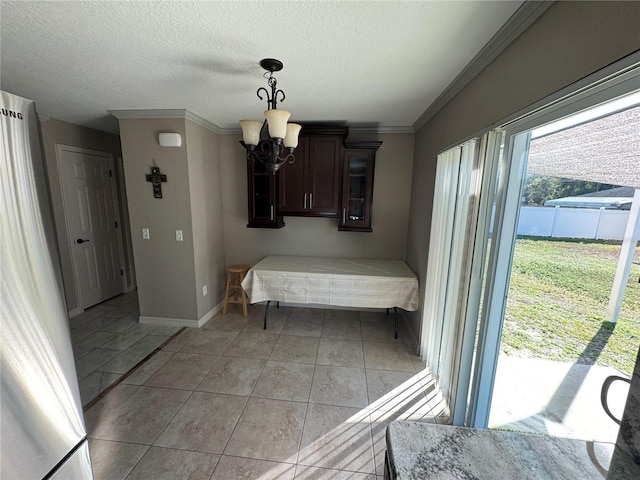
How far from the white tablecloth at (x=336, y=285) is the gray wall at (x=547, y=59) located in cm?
→ 152

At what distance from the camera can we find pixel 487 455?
790 millimetres

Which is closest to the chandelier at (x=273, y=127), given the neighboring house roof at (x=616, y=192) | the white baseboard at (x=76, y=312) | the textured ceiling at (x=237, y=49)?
the textured ceiling at (x=237, y=49)

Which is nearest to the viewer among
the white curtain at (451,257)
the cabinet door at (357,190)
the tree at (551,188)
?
the tree at (551,188)

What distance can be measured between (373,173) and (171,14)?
238 centimetres

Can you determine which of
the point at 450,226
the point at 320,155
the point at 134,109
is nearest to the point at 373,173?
the point at 320,155

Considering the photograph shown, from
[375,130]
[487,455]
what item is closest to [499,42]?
[487,455]

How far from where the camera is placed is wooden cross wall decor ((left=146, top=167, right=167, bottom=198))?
279 centimetres

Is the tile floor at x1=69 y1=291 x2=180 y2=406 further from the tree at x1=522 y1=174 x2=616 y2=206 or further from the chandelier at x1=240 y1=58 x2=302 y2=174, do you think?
the tree at x1=522 y1=174 x2=616 y2=206

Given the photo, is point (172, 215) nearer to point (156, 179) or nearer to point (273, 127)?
point (156, 179)

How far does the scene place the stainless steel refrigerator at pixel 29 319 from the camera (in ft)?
3.03

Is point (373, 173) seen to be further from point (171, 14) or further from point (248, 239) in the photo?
point (171, 14)

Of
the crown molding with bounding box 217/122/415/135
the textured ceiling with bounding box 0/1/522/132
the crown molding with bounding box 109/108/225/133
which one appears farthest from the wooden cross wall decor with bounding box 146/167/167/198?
the crown molding with bounding box 217/122/415/135

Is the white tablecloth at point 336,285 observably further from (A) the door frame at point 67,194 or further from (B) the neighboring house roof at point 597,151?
(A) the door frame at point 67,194

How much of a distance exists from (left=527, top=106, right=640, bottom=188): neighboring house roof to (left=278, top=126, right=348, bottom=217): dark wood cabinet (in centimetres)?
205
